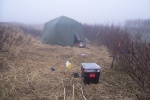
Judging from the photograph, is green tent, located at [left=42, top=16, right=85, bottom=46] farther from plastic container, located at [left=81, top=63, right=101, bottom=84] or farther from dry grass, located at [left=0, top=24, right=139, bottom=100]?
plastic container, located at [left=81, top=63, right=101, bottom=84]

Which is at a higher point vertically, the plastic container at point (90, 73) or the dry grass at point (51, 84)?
the plastic container at point (90, 73)

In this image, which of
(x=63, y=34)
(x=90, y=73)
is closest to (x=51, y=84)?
(x=90, y=73)

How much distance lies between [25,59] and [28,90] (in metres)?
3.16

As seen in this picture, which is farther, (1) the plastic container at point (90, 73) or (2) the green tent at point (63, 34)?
(2) the green tent at point (63, 34)

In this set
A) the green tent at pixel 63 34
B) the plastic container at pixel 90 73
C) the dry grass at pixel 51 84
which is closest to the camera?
the dry grass at pixel 51 84

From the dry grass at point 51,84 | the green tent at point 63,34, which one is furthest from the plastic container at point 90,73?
the green tent at point 63,34

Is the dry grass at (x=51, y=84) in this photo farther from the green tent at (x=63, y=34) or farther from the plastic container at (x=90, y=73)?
the green tent at (x=63, y=34)

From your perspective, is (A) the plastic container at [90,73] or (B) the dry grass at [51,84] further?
(A) the plastic container at [90,73]

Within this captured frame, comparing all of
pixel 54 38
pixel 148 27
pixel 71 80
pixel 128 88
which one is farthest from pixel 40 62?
pixel 148 27

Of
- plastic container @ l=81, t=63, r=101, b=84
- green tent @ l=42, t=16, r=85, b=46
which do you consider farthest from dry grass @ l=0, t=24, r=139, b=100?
green tent @ l=42, t=16, r=85, b=46

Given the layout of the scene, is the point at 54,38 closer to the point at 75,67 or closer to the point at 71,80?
the point at 75,67

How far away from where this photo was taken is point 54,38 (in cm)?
1219

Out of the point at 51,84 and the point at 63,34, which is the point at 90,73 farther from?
the point at 63,34

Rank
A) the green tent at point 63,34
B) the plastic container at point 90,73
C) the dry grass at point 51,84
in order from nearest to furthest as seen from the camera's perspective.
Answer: the dry grass at point 51,84
the plastic container at point 90,73
the green tent at point 63,34
